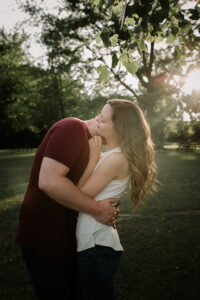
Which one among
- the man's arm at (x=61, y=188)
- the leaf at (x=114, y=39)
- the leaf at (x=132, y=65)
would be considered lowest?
Answer: the man's arm at (x=61, y=188)

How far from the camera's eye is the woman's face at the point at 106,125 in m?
2.47

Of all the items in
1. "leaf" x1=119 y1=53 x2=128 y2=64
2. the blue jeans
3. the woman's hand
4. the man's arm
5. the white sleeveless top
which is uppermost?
"leaf" x1=119 y1=53 x2=128 y2=64

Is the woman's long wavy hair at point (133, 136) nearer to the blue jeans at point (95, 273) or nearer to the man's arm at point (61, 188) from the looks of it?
the man's arm at point (61, 188)

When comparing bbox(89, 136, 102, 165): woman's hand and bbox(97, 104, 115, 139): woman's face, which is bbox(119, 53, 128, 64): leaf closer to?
bbox(97, 104, 115, 139): woman's face

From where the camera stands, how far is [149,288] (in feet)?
14.0

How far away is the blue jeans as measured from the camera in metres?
2.19

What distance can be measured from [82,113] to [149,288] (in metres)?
31.3

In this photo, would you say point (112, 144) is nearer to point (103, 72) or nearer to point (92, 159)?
point (92, 159)

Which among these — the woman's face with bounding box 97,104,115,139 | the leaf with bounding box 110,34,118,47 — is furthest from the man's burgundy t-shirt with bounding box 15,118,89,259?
the leaf with bounding box 110,34,118,47

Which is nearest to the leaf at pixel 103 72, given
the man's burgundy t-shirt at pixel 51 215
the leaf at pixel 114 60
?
the leaf at pixel 114 60

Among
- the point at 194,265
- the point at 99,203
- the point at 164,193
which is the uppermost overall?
the point at 99,203

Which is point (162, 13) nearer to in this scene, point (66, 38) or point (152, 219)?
point (152, 219)

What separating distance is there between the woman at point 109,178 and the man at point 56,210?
3.7 inches

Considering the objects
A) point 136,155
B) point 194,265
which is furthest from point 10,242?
point 136,155
